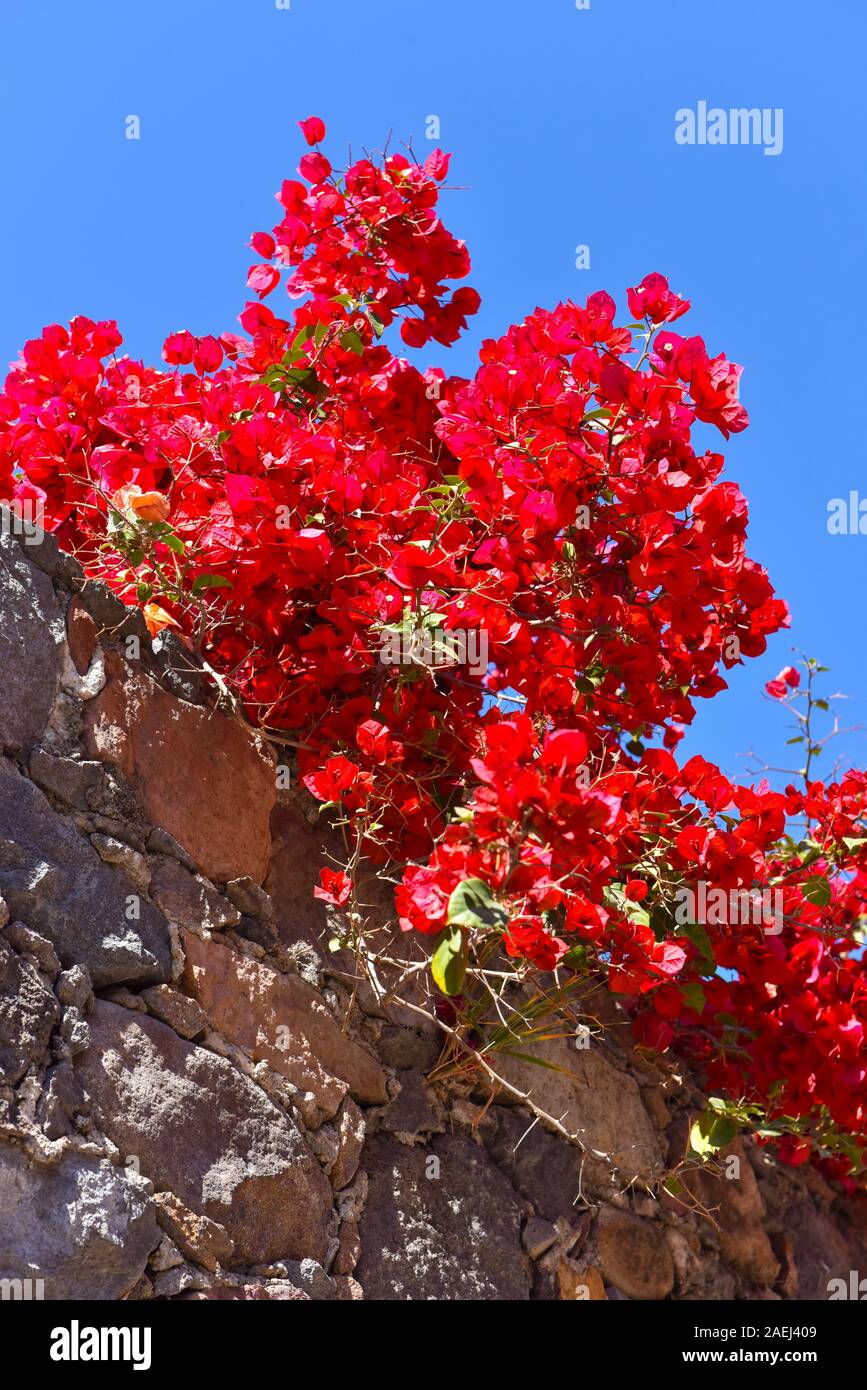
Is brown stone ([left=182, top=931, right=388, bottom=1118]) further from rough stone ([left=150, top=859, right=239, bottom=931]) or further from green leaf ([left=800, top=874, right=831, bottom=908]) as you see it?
green leaf ([left=800, top=874, right=831, bottom=908])

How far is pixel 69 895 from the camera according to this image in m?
1.91

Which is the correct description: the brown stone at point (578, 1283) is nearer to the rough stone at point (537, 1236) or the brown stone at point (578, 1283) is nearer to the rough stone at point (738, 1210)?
the rough stone at point (537, 1236)

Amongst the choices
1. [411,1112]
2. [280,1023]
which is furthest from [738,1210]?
[280,1023]

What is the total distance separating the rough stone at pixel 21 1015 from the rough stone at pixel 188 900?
294 mm

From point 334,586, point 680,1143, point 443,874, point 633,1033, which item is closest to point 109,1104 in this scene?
point 443,874

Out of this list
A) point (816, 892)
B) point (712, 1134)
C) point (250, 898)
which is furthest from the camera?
point (712, 1134)

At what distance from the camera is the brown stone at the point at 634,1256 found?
256 cm

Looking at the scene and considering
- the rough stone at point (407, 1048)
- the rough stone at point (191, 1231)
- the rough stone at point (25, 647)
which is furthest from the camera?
the rough stone at point (407, 1048)

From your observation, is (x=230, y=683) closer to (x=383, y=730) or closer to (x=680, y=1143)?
(x=383, y=730)

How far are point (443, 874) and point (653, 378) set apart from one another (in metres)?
0.91

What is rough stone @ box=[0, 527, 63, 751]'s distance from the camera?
6.40ft

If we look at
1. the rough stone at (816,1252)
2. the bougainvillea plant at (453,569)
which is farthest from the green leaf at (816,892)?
the rough stone at (816,1252)

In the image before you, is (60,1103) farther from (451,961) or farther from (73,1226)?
(451,961)

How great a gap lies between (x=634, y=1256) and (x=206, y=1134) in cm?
111
